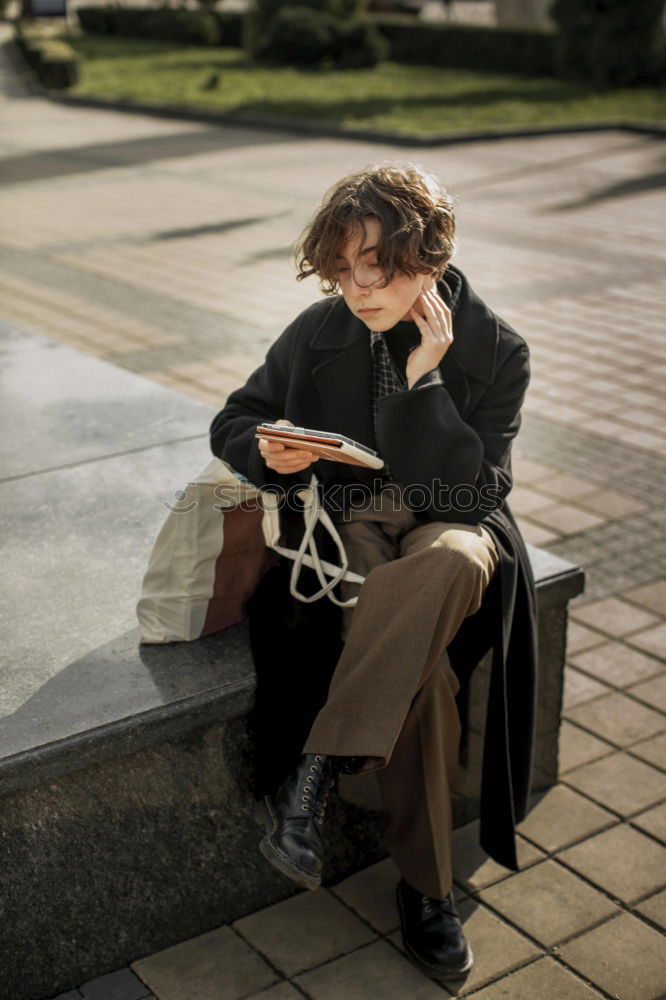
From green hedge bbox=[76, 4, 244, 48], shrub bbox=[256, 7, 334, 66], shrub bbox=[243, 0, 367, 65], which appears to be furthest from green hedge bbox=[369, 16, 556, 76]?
green hedge bbox=[76, 4, 244, 48]

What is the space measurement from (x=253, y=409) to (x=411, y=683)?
0.85 metres

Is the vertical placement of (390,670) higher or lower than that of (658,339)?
higher

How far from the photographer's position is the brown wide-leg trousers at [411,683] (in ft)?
7.97

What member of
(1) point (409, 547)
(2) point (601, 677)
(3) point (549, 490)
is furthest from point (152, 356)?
(1) point (409, 547)

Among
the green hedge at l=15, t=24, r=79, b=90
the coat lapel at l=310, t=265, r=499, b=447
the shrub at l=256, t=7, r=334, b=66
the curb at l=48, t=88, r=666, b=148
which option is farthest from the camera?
the shrub at l=256, t=7, r=334, b=66

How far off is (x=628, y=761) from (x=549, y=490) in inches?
75.0

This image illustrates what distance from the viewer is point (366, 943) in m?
2.69

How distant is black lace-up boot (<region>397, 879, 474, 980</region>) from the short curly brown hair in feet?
4.39

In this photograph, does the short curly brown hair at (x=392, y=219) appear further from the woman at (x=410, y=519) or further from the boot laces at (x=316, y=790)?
the boot laces at (x=316, y=790)

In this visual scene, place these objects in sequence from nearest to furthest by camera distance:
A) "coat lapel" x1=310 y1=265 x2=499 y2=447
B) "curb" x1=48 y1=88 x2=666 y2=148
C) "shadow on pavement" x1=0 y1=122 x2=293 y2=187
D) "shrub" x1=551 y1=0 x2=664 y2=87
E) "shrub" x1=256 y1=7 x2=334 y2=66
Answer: "coat lapel" x1=310 y1=265 x2=499 y2=447
"shadow on pavement" x1=0 y1=122 x2=293 y2=187
"curb" x1=48 y1=88 x2=666 y2=148
"shrub" x1=551 y1=0 x2=664 y2=87
"shrub" x1=256 y1=7 x2=334 y2=66

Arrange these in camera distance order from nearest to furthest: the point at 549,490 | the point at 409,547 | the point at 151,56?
the point at 409,547, the point at 549,490, the point at 151,56

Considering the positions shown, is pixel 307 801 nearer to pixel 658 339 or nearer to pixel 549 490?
pixel 549 490

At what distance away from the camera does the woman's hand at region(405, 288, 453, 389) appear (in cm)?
262

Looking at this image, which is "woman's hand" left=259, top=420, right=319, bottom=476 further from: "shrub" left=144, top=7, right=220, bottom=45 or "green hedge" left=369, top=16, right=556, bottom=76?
"shrub" left=144, top=7, right=220, bottom=45
